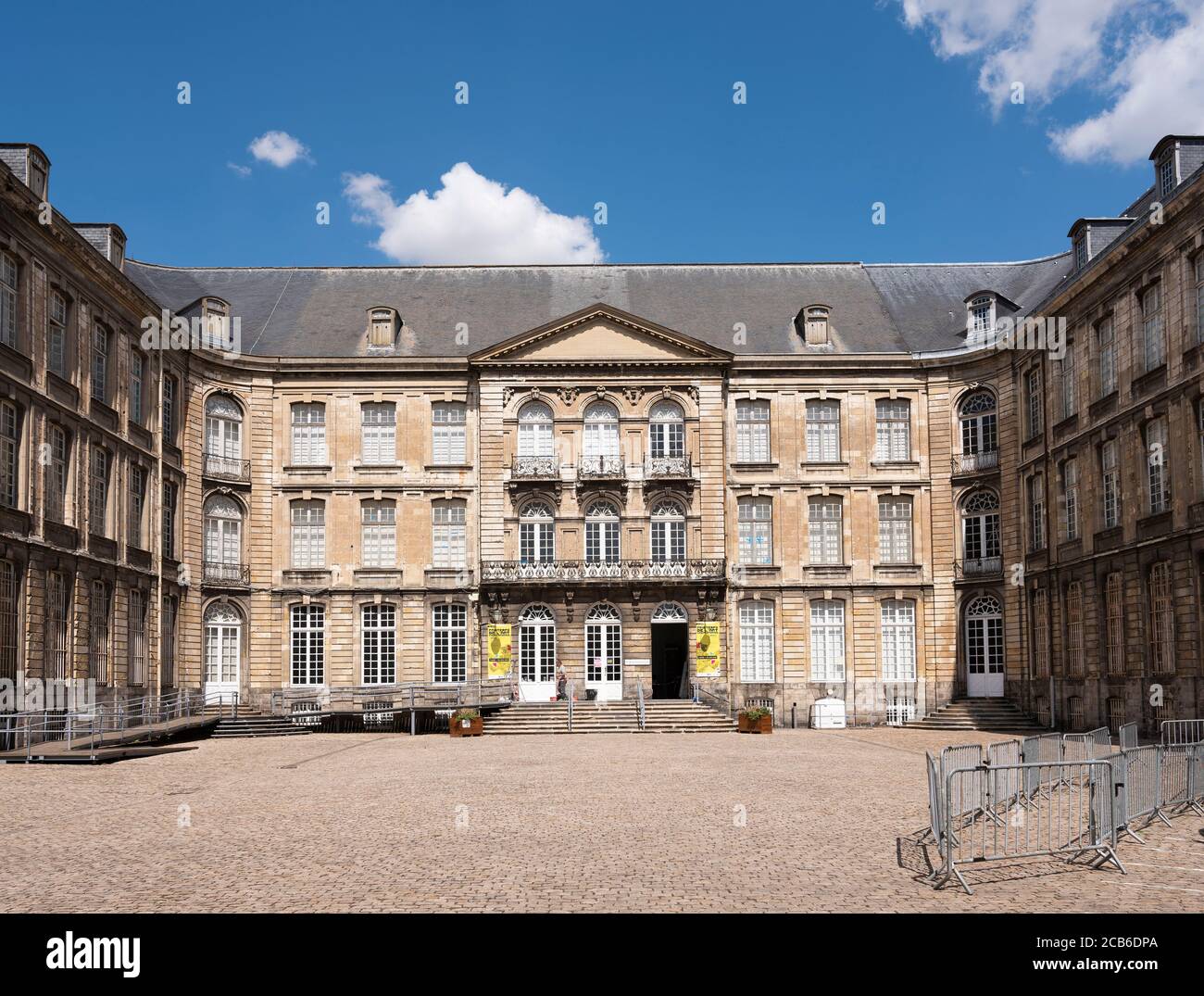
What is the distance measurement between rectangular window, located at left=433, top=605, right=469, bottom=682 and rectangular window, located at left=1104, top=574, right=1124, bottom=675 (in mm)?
18985

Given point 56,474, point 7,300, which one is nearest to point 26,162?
point 7,300

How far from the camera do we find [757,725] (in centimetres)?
3378

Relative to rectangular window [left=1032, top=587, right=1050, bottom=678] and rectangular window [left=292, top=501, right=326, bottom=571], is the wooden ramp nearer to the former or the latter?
rectangular window [left=292, top=501, right=326, bottom=571]

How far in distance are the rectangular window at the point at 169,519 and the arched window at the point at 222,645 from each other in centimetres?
277

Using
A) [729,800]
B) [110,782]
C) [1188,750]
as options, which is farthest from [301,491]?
[1188,750]

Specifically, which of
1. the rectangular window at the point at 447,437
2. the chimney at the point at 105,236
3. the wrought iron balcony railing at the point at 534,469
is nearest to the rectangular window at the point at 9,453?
the chimney at the point at 105,236

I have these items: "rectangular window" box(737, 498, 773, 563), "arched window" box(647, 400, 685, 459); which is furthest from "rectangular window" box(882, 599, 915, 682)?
"arched window" box(647, 400, 685, 459)

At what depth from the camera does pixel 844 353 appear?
1617 inches

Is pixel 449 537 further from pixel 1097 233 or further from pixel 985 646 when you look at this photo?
pixel 1097 233

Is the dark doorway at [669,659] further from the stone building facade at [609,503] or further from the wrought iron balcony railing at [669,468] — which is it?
the wrought iron balcony railing at [669,468]

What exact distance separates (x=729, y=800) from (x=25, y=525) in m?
17.5

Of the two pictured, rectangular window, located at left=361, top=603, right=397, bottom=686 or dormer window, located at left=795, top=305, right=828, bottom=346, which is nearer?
rectangular window, located at left=361, top=603, right=397, bottom=686

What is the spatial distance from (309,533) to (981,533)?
21257mm

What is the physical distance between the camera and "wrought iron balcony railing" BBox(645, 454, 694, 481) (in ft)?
132
